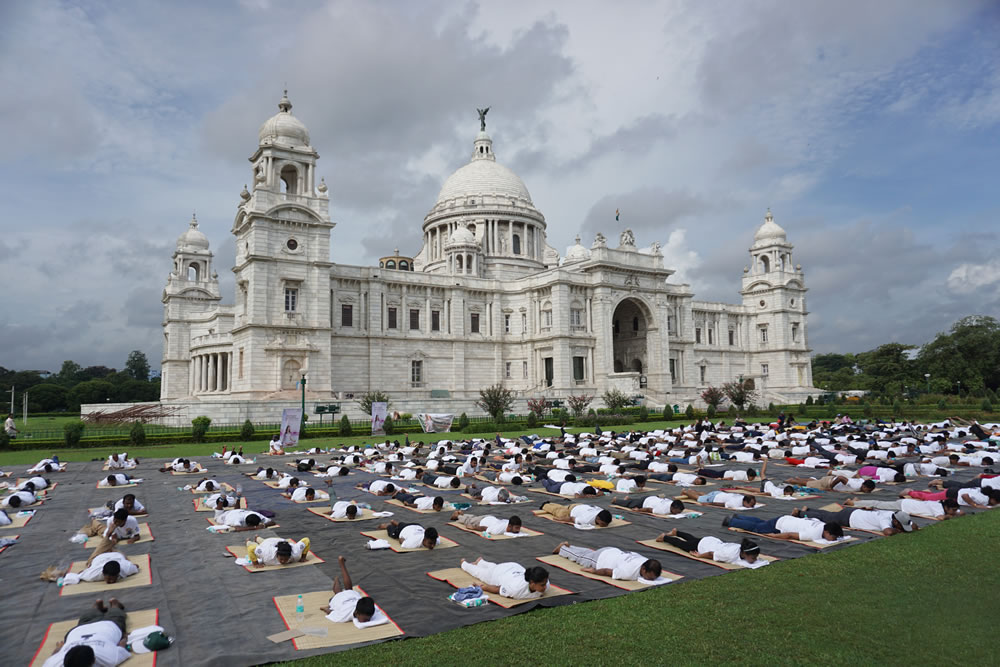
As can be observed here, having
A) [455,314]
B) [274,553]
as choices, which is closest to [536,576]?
[274,553]

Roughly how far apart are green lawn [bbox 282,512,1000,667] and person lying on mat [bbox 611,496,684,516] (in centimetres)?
380

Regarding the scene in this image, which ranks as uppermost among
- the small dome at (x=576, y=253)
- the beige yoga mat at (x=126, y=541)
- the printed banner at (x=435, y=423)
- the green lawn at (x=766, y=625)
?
the small dome at (x=576, y=253)

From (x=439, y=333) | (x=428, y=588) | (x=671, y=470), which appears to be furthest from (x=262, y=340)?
(x=428, y=588)

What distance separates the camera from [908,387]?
67250 mm

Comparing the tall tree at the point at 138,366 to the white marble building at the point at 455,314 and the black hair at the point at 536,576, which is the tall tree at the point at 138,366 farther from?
the black hair at the point at 536,576

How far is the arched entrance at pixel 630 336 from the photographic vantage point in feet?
203

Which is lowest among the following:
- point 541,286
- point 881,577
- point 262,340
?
point 881,577

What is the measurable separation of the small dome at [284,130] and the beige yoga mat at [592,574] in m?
44.1

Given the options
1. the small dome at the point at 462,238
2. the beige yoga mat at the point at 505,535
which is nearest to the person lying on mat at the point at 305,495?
the beige yoga mat at the point at 505,535

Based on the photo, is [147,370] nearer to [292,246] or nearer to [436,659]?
[292,246]

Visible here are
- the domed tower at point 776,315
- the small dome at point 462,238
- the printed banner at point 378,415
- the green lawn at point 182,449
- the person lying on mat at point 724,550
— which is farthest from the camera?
the domed tower at point 776,315

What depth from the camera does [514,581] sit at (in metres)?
8.33

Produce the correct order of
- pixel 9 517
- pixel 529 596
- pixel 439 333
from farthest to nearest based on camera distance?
1. pixel 439 333
2. pixel 9 517
3. pixel 529 596

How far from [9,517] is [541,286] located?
1833 inches
